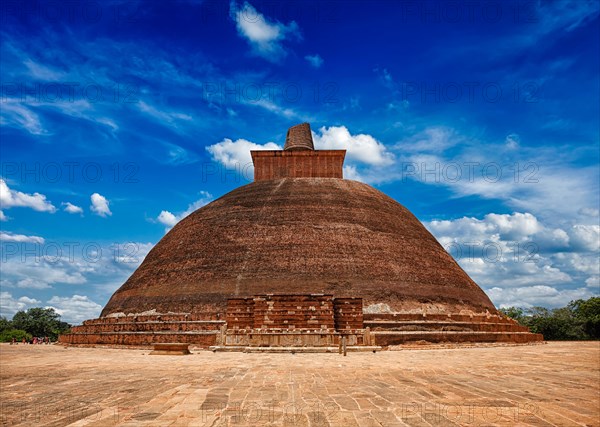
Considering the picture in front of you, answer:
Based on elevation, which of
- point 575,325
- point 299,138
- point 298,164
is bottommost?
point 575,325

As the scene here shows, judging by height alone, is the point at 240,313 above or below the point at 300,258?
below

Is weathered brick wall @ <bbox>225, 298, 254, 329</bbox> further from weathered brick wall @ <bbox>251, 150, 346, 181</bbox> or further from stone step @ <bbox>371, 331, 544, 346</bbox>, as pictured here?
weathered brick wall @ <bbox>251, 150, 346, 181</bbox>

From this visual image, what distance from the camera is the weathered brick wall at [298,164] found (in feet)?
95.5

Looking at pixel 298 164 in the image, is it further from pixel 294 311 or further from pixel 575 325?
pixel 575 325

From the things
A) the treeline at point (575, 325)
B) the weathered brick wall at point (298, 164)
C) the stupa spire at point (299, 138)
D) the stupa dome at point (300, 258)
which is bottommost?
the treeline at point (575, 325)

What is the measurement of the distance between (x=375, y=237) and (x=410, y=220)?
465 cm

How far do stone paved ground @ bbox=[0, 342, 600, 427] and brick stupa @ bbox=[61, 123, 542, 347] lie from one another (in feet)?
20.6

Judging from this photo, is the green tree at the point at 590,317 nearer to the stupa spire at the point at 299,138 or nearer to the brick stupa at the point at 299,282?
the brick stupa at the point at 299,282

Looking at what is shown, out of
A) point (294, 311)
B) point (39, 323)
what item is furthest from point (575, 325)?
point (39, 323)

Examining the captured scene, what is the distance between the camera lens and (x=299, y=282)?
63.2ft

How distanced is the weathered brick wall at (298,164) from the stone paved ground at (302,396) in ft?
68.9

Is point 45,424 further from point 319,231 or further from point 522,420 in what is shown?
point 319,231

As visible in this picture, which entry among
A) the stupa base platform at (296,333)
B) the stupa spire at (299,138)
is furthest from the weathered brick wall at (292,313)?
the stupa spire at (299,138)

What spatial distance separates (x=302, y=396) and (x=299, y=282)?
13.8 metres
